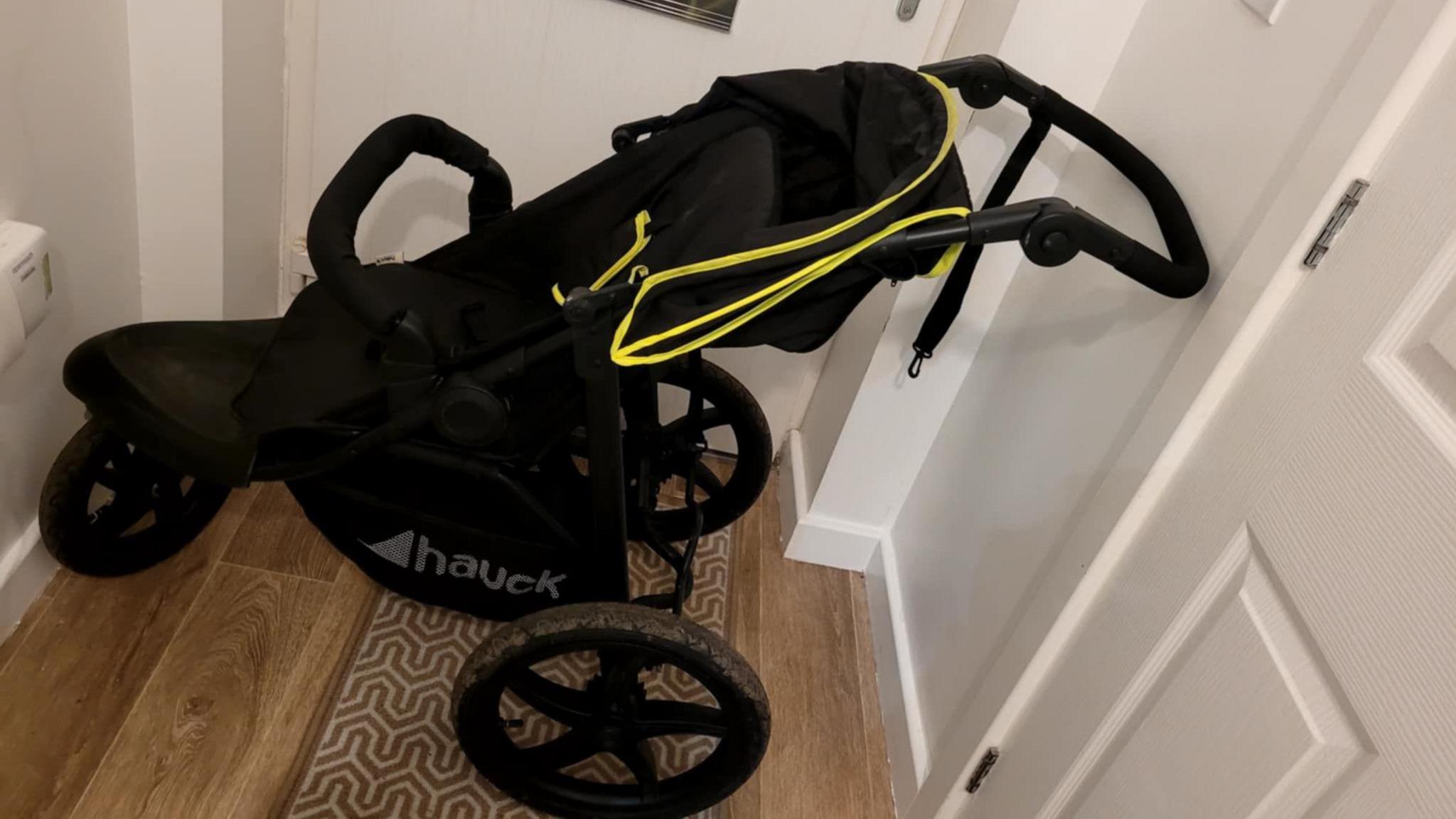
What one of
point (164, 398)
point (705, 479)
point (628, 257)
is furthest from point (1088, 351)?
point (164, 398)

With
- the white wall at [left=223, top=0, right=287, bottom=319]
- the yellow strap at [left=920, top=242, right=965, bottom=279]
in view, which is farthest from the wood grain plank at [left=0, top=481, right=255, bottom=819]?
the yellow strap at [left=920, top=242, right=965, bottom=279]

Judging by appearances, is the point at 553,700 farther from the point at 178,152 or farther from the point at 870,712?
the point at 178,152

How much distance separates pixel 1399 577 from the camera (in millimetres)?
647

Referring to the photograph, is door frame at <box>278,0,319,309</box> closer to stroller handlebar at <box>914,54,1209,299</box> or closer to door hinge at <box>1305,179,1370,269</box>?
stroller handlebar at <box>914,54,1209,299</box>

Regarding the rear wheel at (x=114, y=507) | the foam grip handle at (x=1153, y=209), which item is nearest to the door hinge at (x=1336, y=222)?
the foam grip handle at (x=1153, y=209)

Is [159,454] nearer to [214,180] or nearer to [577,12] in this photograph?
[214,180]

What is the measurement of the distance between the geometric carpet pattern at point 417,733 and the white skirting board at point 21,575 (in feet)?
1.40

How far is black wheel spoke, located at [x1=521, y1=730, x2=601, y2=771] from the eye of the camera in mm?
1251

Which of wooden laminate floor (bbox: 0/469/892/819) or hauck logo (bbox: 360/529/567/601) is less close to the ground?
hauck logo (bbox: 360/529/567/601)

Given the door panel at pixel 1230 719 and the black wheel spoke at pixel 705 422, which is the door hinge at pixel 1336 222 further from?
the black wheel spoke at pixel 705 422

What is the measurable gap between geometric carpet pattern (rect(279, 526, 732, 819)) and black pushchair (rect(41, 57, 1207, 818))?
0.22 feet

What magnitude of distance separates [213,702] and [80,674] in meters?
0.17

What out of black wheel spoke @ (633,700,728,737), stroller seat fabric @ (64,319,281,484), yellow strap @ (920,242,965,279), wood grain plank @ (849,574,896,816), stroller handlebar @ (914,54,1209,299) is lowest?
wood grain plank @ (849,574,896,816)

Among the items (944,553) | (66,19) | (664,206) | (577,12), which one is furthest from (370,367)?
(944,553)
